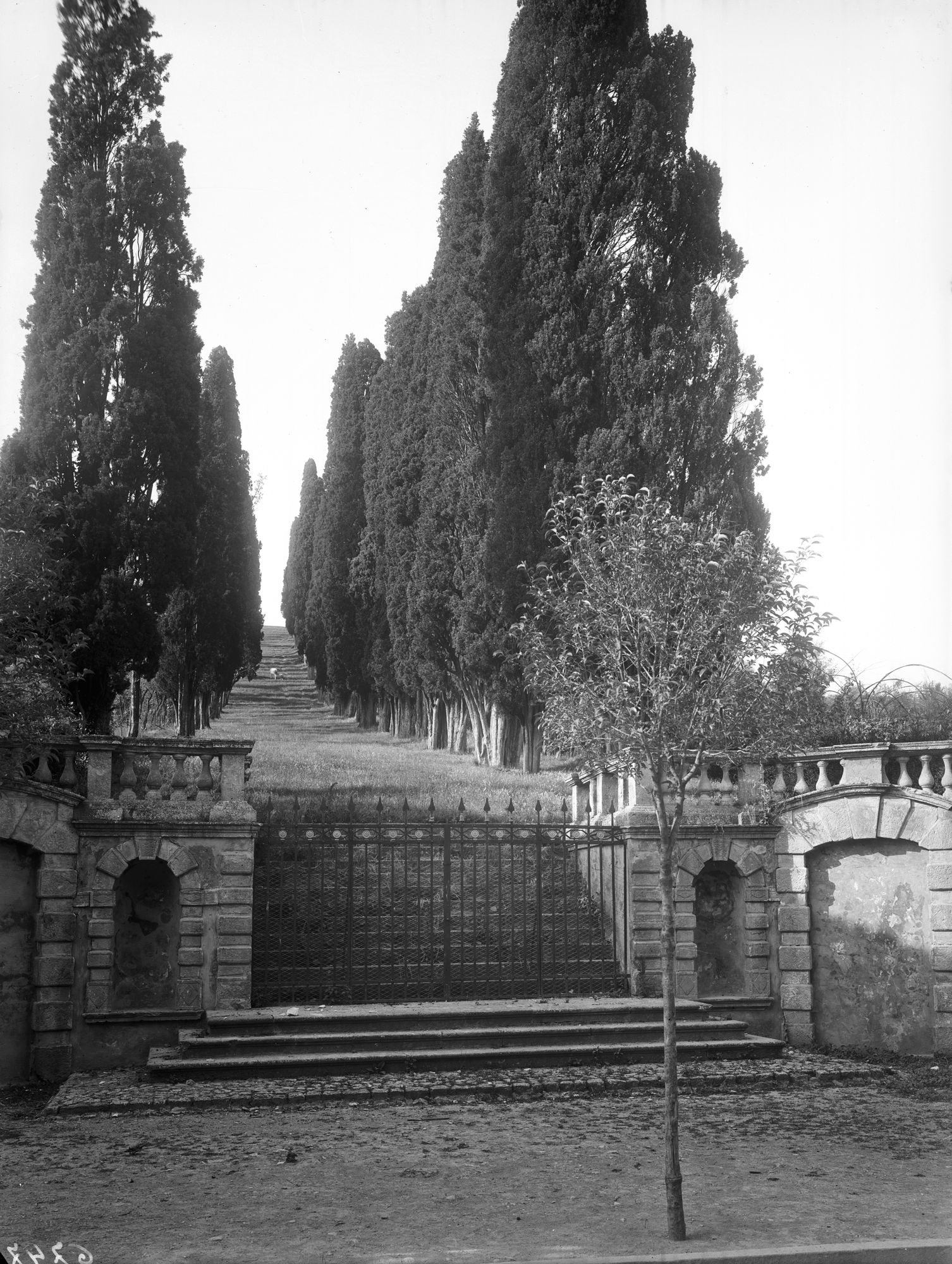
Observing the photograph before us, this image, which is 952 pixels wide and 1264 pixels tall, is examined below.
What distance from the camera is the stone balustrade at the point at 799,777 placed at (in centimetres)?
1388

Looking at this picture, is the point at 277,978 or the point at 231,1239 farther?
the point at 277,978

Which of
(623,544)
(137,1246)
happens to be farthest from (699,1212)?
(623,544)

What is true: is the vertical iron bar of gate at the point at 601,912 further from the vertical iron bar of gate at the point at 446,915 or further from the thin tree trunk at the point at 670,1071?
the thin tree trunk at the point at 670,1071

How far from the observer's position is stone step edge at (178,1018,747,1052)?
1229 cm

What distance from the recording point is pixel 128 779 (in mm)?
13656

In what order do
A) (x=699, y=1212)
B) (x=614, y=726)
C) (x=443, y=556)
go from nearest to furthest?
(x=699, y=1212) < (x=614, y=726) < (x=443, y=556)

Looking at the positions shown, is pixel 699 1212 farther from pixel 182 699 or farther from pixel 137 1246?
pixel 182 699

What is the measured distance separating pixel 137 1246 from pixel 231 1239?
555 millimetres

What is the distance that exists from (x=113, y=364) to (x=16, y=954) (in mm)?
10692

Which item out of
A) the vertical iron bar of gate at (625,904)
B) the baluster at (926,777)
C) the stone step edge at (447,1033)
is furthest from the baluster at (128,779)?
the baluster at (926,777)

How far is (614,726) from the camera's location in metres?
8.88

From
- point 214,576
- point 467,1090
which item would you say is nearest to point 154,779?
point 467,1090

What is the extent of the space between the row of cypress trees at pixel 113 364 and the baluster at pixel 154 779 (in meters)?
5.31

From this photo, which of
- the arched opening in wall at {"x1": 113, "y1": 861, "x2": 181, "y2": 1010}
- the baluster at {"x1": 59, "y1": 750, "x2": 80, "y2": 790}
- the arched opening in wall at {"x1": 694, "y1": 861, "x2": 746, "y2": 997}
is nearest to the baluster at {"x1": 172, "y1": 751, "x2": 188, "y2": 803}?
the arched opening in wall at {"x1": 113, "y1": 861, "x2": 181, "y2": 1010}
